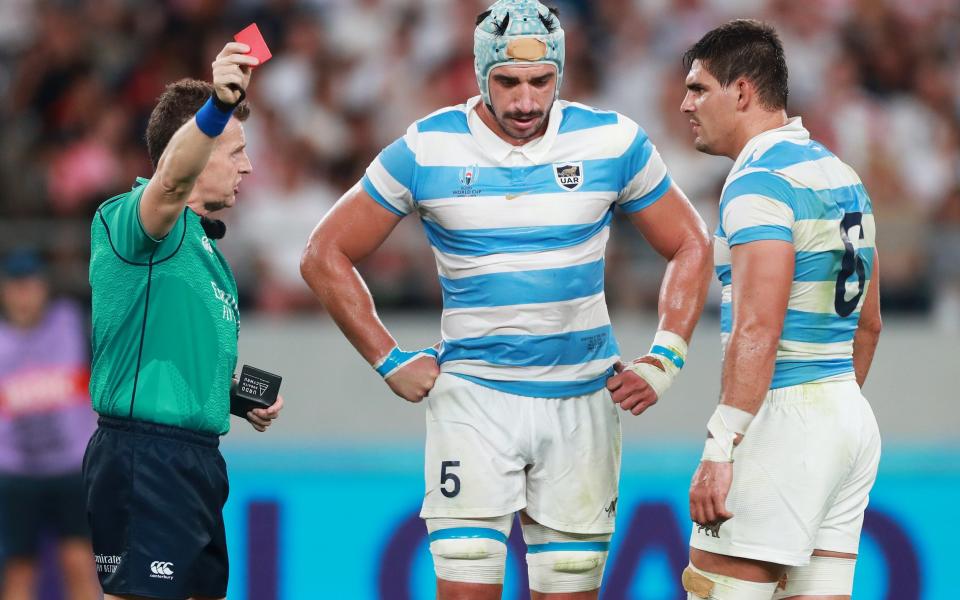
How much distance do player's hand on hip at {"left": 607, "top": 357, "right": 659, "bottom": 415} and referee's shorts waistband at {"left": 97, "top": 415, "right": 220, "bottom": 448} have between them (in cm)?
128

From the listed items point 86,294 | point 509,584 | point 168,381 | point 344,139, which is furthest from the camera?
point 344,139

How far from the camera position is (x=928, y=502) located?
6996 mm

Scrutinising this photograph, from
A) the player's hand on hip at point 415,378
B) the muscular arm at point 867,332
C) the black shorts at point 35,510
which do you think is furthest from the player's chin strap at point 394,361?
the black shorts at point 35,510

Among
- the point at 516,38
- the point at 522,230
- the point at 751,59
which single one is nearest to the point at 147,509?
the point at 522,230

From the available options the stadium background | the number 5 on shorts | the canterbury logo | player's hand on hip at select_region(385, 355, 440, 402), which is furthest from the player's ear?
the stadium background

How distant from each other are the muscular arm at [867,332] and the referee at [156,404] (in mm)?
2018

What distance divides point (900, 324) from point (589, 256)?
404 centimetres

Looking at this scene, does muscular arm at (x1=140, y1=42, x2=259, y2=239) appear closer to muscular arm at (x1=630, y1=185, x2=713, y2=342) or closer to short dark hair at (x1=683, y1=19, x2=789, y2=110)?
short dark hair at (x1=683, y1=19, x2=789, y2=110)

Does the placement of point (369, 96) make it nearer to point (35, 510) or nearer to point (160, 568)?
point (35, 510)

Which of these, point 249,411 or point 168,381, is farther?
point 249,411

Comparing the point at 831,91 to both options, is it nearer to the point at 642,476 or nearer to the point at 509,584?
the point at 642,476

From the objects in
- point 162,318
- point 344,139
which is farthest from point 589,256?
point 344,139

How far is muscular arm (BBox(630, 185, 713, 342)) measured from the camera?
15.3 ft

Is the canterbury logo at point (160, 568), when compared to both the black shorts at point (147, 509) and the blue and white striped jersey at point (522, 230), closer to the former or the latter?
the black shorts at point (147, 509)
